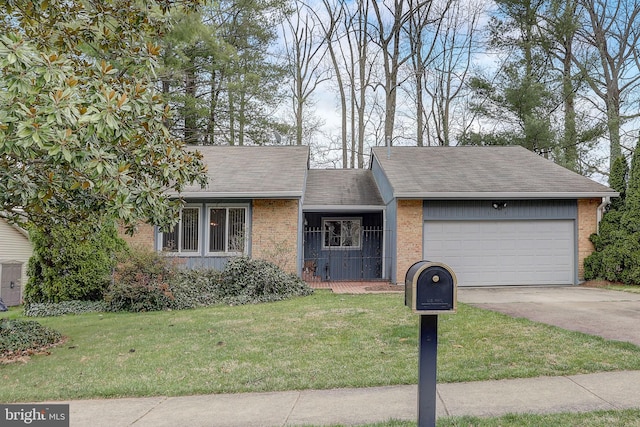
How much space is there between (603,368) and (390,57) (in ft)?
73.5

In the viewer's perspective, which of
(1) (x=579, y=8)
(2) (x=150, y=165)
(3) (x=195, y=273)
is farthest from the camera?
(1) (x=579, y=8)

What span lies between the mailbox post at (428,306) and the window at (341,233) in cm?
1149

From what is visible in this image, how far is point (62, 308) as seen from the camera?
950cm

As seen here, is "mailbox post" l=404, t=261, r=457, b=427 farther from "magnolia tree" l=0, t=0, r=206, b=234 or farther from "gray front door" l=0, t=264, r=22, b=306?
"gray front door" l=0, t=264, r=22, b=306

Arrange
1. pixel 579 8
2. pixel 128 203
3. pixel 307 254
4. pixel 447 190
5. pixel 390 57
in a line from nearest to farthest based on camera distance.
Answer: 1. pixel 128 203
2. pixel 447 190
3. pixel 307 254
4. pixel 579 8
5. pixel 390 57

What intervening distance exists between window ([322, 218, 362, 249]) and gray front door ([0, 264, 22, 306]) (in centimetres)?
1042

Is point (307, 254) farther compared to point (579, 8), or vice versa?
point (579, 8)

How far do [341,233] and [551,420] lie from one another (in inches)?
451

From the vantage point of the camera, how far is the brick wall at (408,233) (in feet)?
39.6

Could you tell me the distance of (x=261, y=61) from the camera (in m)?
21.4

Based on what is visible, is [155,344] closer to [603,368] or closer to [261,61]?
[603,368]

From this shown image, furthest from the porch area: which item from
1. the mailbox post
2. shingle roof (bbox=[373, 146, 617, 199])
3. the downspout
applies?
the mailbox post

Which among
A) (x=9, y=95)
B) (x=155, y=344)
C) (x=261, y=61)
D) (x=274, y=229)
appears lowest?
(x=155, y=344)

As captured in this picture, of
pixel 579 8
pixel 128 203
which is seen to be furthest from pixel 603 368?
pixel 579 8
